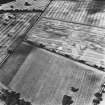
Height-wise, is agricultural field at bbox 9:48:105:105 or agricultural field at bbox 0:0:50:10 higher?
agricultural field at bbox 0:0:50:10

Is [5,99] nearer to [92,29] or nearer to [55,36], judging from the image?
[55,36]

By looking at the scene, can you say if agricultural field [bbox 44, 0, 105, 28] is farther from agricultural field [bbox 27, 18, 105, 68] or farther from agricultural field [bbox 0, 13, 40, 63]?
agricultural field [bbox 0, 13, 40, 63]

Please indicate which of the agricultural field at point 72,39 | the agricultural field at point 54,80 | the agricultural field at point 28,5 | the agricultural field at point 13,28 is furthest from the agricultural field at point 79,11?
the agricultural field at point 54,80

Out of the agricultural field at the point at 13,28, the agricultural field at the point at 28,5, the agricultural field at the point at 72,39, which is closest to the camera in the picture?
the agricultural field at the point at 72,39

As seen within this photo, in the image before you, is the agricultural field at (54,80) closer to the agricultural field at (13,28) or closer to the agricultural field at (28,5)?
the agricultural field at (13,28)

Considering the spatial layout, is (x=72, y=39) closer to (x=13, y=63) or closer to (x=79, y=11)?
(x=79, y=11)

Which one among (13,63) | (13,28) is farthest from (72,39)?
(13,28)

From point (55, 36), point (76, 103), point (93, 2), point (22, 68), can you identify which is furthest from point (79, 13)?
point (76, 103)

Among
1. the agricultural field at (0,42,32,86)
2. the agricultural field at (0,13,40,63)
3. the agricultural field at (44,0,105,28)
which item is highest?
the agricultural field at (44,0,105,28)

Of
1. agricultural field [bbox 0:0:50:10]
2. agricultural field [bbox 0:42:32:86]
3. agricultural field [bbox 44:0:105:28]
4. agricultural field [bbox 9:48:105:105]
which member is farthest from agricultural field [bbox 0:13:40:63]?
agricultural field [bbox 9:48:105:105]
